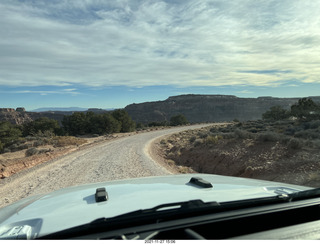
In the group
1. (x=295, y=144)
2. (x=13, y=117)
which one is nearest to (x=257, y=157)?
(x=295, y=144)

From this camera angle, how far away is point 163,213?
1865 mm

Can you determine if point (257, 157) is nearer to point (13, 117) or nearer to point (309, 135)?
point (309, 135)

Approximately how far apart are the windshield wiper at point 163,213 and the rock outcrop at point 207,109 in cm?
10943

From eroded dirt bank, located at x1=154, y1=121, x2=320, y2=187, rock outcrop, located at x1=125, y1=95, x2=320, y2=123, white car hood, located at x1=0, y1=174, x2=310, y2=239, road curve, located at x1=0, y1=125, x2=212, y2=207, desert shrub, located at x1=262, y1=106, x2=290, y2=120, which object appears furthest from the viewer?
rock outcrop, located at x1=125, y1=95, x2=320, y2=123

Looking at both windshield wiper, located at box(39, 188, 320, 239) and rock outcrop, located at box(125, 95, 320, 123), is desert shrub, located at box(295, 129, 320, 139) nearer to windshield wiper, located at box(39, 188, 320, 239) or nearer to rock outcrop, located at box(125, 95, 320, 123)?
windshield wiper, located at box(39, 188, 320, 239)

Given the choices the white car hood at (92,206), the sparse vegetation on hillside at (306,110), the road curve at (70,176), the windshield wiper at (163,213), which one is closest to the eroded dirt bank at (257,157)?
the road curve at (70,176)

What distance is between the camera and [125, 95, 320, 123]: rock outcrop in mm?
115194

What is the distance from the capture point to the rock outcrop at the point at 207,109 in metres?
115

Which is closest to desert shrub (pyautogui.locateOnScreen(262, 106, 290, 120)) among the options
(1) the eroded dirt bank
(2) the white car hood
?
(1) the eroded dirt bank

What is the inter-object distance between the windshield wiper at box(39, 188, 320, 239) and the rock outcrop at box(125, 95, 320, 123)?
10943cm

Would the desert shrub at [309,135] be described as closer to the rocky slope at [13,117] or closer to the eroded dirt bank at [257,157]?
the eroded dirt bank at [257,157]

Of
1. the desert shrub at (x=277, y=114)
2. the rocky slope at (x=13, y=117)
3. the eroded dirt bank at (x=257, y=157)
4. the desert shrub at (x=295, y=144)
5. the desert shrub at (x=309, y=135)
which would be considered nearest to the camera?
the eroded dirt bank at (x=257, y=157)

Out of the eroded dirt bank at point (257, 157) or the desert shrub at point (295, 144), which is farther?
the desert shrub at point (295, 144)

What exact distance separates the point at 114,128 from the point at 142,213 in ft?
133
